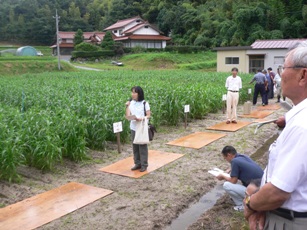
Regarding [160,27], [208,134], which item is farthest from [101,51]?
[208,134]

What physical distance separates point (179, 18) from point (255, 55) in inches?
1120

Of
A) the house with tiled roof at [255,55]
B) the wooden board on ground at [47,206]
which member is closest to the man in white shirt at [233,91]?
the wooden board on ground at [47,206]

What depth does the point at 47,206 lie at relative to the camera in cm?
421

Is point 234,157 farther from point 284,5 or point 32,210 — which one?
point 284,5

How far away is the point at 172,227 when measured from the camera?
12.6 feet

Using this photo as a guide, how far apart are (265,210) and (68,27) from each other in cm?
6628

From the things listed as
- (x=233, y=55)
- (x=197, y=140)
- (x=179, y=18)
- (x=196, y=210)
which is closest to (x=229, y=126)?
(x=197, y=140)

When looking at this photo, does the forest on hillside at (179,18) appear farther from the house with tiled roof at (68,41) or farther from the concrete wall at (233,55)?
the concrete wall at (233,55)

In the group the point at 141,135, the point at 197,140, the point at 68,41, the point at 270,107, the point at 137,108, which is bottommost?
the point at 270,107

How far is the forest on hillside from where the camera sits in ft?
116

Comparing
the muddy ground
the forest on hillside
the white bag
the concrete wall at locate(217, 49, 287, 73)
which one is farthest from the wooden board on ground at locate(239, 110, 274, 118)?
the forest on hillside

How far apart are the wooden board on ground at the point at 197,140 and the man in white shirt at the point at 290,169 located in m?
5.35

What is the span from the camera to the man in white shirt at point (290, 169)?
1.48 meters

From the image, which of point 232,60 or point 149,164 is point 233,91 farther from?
point 232,60
